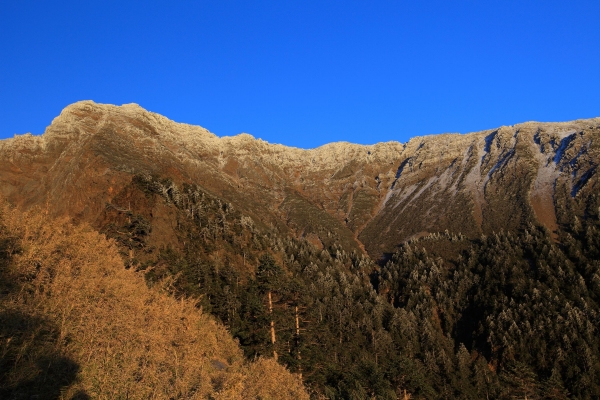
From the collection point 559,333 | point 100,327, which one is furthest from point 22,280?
point 559,333

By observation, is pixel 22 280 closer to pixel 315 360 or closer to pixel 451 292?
pixel 315 360

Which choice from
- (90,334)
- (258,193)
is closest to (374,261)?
(258,193)

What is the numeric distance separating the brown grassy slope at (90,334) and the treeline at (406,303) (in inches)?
394

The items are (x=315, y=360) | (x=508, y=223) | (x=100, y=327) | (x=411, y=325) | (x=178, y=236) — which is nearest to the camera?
(x=100, y=327)

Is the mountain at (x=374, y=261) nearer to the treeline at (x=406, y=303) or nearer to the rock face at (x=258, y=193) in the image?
the treeline at (x=406, y=303)

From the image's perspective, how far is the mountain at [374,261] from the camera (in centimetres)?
4659

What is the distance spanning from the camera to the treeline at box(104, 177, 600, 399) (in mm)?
41188

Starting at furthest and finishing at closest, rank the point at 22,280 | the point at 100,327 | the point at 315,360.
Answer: the point at 315,360, the point at 22,280, the point at 100,327

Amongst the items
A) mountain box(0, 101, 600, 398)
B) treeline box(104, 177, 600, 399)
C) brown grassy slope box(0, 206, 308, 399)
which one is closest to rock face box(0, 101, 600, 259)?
mountain box(0, 101, 600, 398)

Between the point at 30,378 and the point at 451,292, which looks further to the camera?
the point at 451,292

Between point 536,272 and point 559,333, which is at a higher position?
point 536,272

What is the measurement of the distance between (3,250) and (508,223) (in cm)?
15456

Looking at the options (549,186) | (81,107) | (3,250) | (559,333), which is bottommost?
(559,333)

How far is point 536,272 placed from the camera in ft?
363
